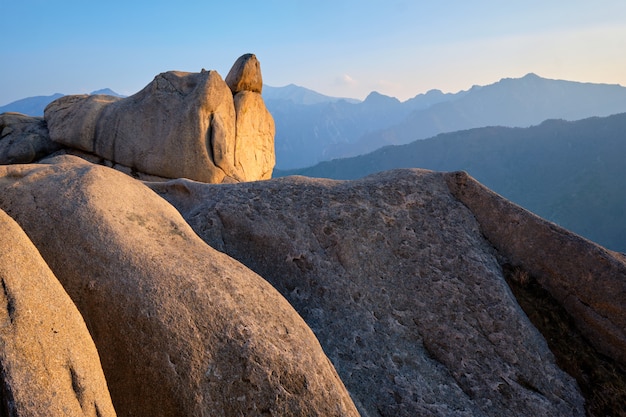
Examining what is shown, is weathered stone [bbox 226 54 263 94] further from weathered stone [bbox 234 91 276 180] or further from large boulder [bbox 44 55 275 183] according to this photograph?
large boulder [bbox 44 55 275 183]

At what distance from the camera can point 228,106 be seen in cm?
2372

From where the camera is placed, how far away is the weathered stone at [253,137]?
24844mm

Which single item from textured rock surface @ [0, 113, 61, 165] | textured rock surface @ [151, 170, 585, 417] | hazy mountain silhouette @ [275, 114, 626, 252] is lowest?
hazy mountain silhouette @ [275, 114, 626, 252]

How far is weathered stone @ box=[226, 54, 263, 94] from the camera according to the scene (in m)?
25.7

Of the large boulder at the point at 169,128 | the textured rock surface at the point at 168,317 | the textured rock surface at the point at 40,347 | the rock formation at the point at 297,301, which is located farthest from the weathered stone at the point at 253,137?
the textured rock surface at the point at 40,347

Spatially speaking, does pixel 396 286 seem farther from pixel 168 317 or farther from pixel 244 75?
pixel 244 75

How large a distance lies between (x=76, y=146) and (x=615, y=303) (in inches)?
955

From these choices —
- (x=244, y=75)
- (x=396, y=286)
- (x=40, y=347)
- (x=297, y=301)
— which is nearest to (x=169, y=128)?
(x=244, y=75)

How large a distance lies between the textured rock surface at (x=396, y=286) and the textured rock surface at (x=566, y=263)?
1.35 ft

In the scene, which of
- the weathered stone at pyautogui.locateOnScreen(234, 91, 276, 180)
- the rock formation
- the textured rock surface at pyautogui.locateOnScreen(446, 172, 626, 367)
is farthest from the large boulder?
the textured rock surface at pyautogui.locateOnScreen(446, 172, 626, 367)

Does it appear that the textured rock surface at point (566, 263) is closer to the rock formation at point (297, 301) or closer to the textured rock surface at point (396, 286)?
the rock formation at point (297, 301)

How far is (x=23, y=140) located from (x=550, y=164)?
146 m

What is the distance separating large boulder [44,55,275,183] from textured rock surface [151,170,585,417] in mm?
12938

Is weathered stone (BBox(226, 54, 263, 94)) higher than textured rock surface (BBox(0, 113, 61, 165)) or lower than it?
higher
